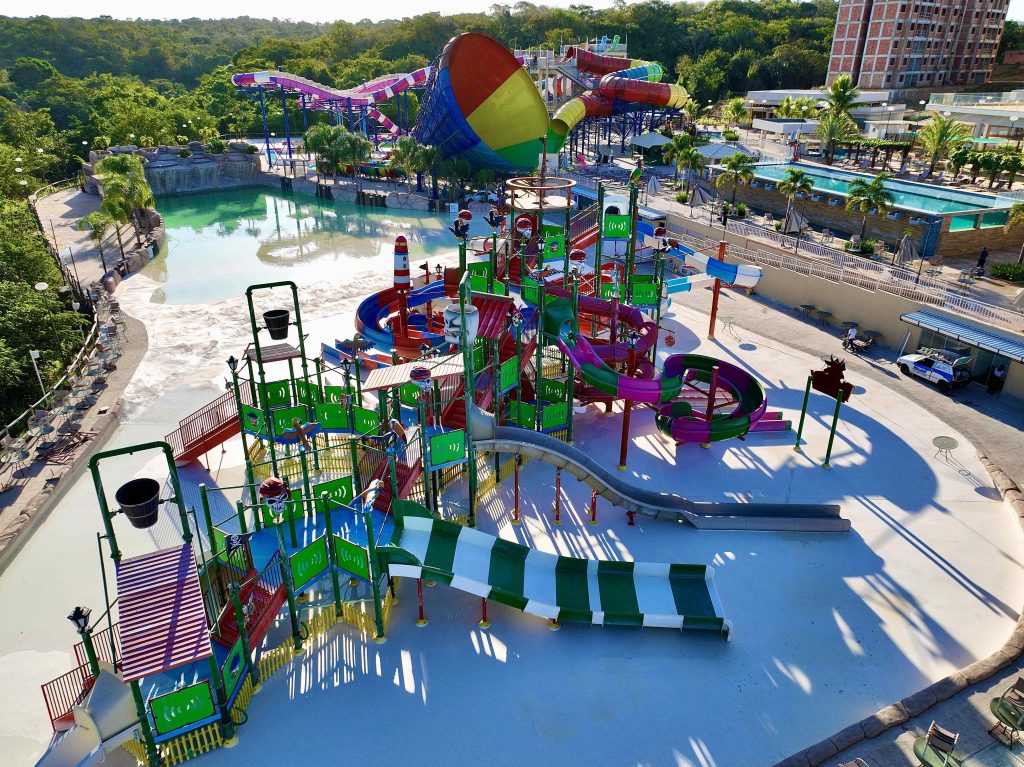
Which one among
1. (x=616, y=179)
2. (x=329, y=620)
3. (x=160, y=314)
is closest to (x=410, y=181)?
(x=616, y=179)

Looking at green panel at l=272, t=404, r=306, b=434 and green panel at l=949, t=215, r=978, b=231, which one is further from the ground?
green panel at l=949, t=215, r=978, b=231

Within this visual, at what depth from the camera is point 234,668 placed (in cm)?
1248

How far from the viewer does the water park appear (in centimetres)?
1160

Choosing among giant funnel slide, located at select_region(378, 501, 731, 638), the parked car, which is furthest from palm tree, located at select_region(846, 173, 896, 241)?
giant funnel slide, located at select_region(378, 501, 731, 638)

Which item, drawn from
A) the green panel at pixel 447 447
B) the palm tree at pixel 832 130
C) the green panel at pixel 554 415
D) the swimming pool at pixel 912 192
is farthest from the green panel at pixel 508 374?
the palm tree at pixel 832 130

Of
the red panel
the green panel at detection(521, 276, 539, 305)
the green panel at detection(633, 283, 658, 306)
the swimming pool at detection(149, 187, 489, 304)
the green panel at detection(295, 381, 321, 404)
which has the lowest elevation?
the swimming pool at detection(149, 187, 489, 304)

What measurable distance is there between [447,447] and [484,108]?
34.4 m

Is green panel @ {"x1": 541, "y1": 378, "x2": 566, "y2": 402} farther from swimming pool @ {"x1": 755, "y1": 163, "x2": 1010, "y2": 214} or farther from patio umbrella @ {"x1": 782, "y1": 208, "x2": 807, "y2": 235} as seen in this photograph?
swimming pool @ {"x1": 755, "y1": 163, "x2": 1010, "y2": 214}

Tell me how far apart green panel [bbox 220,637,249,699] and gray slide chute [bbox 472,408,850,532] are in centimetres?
638

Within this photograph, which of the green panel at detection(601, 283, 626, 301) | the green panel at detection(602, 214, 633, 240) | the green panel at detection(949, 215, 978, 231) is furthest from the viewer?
the green panel at detection(949, 215, 978, 231)

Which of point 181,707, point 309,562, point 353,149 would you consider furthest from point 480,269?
point 353,149

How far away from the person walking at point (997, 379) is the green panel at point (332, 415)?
65.8ft

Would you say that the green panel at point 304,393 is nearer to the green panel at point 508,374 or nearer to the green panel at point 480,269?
the green panel at point 508,374

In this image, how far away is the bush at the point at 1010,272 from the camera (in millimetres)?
28703
